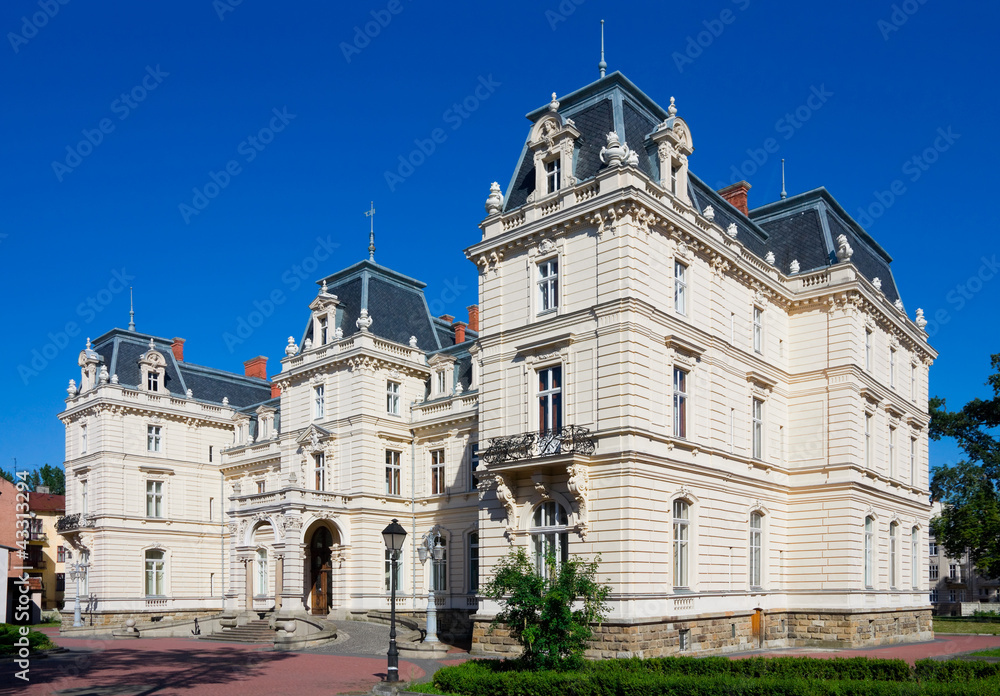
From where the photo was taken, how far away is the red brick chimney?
5744 cm

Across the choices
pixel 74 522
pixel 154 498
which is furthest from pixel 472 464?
pixel 74 522

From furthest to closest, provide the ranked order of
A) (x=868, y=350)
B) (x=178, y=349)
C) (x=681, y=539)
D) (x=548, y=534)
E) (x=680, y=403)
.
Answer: (x=178, y=349), (x=868, y=350), (x=680, y=403), (x=681, y=539), (x=548, y=534)

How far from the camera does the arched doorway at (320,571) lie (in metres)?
42.5

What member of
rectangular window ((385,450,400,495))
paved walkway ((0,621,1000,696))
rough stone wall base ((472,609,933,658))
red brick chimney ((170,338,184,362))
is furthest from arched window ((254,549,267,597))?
rough stone wall base ((472,609,933,658))

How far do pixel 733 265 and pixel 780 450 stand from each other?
299 inches

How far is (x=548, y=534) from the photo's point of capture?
2731 centimetres

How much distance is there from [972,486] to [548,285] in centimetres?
4279

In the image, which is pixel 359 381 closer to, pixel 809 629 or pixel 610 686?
pixel 809 629

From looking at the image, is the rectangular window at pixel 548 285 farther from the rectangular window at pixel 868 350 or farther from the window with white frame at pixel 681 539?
the rectangular window at pixel 868 350

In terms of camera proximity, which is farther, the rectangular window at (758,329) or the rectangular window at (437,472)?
the rectangular window at (437,472)

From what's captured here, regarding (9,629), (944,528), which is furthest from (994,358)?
(9,629)

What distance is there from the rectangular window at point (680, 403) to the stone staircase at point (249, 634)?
19351 millimetres

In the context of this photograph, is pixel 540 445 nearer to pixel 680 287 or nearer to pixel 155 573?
pixel 680 287

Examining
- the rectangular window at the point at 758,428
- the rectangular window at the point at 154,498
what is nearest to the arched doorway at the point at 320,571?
the rectangular window at the point at 154,498
